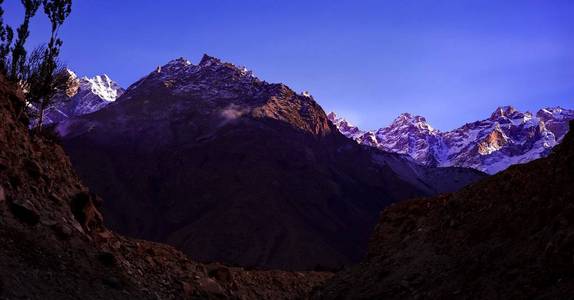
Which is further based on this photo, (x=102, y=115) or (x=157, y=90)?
(x=157, y=90)

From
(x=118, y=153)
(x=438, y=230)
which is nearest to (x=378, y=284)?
(x=438, y=230)

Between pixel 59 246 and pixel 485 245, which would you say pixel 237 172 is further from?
pixel 485 245

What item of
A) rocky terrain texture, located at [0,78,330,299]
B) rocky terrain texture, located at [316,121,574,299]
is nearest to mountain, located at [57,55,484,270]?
rocky terrain texture, located at [316,121,574,299]

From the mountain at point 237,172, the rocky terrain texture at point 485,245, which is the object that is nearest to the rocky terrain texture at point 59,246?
the rocky terrain texture at point 485,245

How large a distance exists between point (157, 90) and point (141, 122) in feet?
81.9

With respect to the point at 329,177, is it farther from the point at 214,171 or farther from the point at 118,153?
the point at 118,153

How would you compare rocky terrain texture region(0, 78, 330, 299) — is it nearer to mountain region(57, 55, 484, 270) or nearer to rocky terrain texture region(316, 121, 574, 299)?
rocky terrain texture region(316, 121, 574, 299)

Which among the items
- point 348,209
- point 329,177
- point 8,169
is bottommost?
point 8,169

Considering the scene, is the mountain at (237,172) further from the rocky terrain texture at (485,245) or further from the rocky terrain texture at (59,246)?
the rocky terrain texture at (59,246)

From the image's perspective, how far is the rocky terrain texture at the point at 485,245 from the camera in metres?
14.8

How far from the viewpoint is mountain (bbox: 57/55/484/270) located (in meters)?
106

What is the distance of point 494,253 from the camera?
1766 cm

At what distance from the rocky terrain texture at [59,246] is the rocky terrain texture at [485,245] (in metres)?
7.03

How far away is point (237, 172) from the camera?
5300 inches
